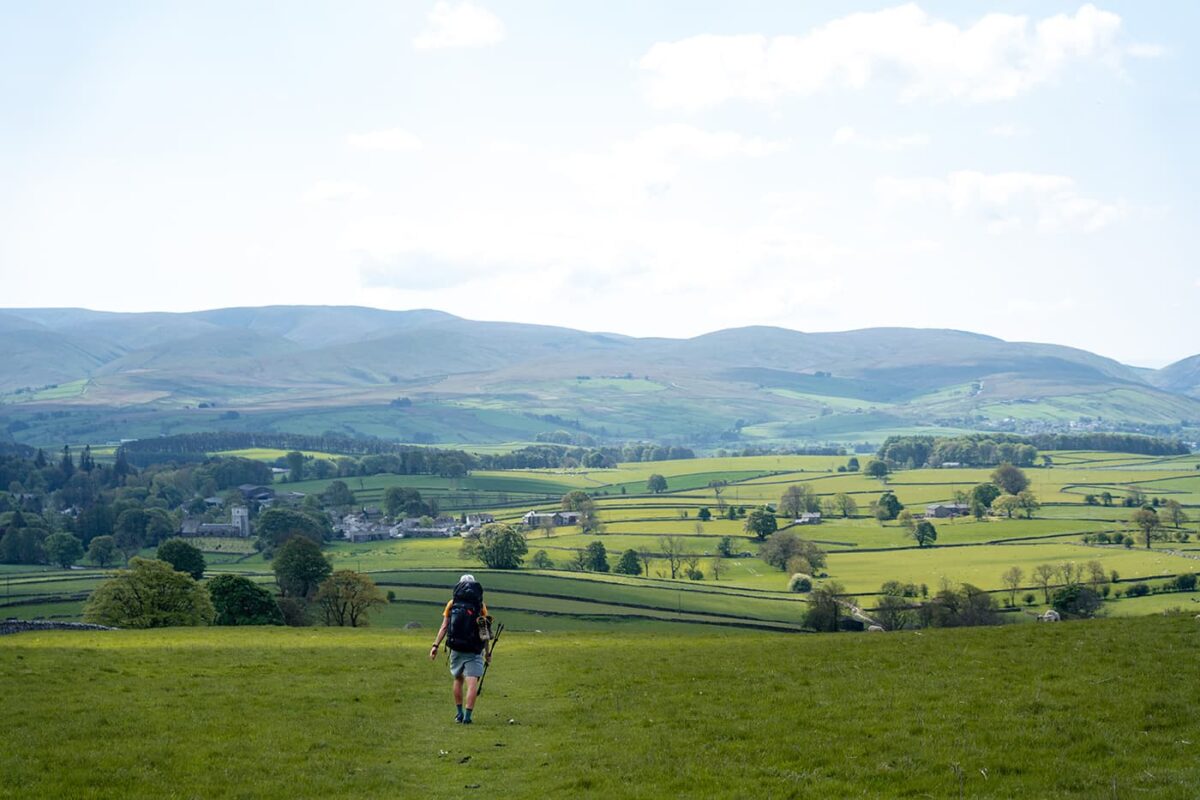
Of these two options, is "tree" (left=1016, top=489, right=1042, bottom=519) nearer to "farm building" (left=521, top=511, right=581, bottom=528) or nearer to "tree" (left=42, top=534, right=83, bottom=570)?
"farm building" (left=521, top=511, right=581, bottom=528)

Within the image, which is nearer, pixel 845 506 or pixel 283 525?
pixel 283 525

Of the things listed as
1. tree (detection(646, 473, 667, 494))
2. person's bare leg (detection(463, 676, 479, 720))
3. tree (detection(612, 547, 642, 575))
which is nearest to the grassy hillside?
person's bare leg (detection(463, 676, 479, 720))

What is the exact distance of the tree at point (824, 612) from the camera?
74.5m

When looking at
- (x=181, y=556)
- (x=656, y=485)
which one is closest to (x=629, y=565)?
(x=181, y=556)

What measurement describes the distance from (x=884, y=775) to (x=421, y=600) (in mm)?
73486

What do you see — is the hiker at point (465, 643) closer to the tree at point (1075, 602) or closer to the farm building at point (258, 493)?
the tree at point (1075, 602)

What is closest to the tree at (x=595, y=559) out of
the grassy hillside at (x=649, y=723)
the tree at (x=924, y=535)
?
the tree at (x=924, y=535)

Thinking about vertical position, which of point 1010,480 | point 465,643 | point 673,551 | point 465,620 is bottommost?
point 673,551

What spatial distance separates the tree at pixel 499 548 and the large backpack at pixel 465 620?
85.7 meters

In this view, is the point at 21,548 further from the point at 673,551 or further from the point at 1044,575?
the point at 1044,575

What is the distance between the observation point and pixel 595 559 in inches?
4478

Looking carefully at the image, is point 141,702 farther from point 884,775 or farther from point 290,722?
point 884,775

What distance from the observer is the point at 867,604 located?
85.8m

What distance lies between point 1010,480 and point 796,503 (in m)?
40.8
